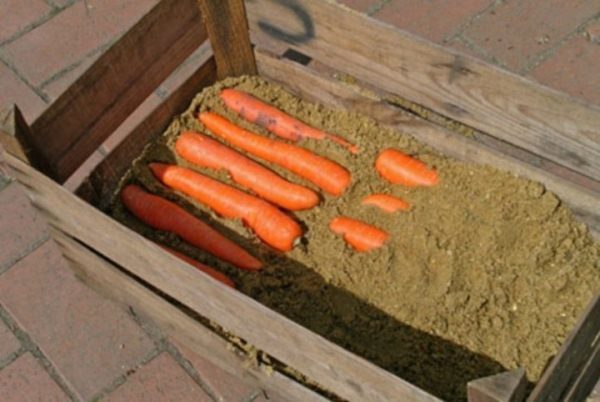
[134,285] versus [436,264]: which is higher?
[436,264]

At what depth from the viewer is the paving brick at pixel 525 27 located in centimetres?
369

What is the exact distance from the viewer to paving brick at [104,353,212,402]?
2.98 meters

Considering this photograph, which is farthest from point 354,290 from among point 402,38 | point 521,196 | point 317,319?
point 402,38

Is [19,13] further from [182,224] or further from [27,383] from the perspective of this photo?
[27,383]

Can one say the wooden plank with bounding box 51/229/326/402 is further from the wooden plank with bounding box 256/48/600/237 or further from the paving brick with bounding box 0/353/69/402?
the wooden plank with bounding box 256/48/600/237

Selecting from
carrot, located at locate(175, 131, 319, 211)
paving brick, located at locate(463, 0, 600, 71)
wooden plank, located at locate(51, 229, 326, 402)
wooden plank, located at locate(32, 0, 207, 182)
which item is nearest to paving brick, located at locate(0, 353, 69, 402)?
wooden plank, located at locate(51, 229, 326, 402)

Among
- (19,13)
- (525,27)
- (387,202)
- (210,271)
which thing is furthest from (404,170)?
(19,13)

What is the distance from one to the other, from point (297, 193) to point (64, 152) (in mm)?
757

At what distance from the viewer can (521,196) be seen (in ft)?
9.88

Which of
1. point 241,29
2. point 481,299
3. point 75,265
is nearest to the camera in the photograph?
point 481,299

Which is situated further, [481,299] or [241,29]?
[241,29]

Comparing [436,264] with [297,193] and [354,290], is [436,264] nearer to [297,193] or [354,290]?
[354,290]

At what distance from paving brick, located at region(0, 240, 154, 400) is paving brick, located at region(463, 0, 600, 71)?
1.72 meters

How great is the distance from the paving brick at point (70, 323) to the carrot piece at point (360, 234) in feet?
2.34
